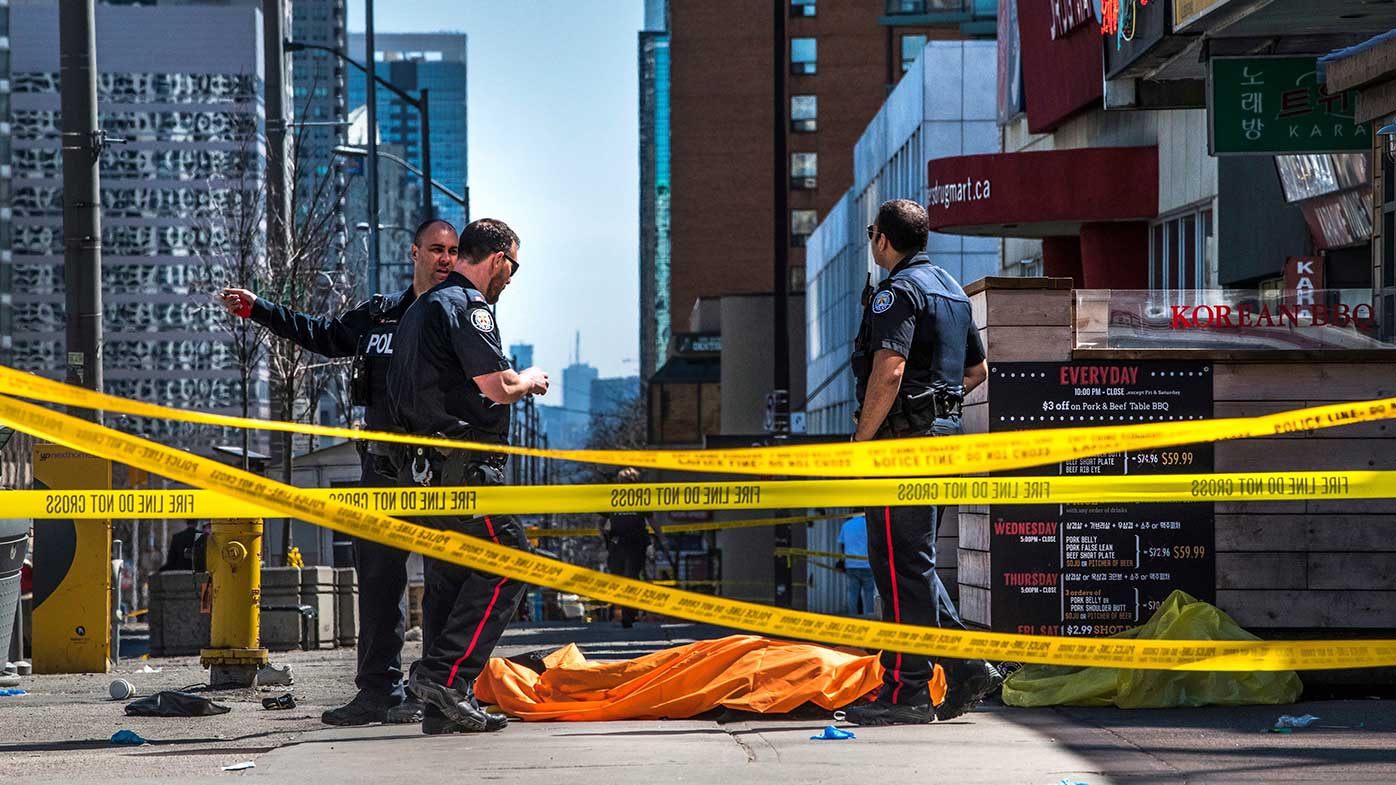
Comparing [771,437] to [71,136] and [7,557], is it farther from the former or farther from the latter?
[7,557]

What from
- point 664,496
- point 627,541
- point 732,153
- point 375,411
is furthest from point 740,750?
point 732,153

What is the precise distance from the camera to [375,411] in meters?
8.26

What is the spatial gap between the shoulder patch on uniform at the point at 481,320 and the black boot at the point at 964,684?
7.13 feet

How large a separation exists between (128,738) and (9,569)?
11.2 feet

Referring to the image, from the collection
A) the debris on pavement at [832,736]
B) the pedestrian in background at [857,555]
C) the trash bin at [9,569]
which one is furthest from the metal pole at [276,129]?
the debris on pavement at [832,736]

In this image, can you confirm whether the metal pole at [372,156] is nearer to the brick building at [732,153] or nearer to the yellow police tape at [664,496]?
the yellow police tape at [664,496]

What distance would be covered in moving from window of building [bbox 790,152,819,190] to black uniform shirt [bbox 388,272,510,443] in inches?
3387

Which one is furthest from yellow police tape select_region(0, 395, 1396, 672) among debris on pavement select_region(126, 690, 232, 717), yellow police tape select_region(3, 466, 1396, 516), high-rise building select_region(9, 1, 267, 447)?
high-rise building select_region(9, 1, 267, 447)

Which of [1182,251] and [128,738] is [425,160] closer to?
[1182,251]

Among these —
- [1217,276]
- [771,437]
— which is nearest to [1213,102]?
[1217,276]

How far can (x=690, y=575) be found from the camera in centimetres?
8094

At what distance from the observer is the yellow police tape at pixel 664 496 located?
702 cm

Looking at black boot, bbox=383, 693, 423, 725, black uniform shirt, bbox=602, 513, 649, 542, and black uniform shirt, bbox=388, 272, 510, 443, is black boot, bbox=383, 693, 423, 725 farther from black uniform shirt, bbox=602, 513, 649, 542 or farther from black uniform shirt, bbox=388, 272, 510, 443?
black uniform shirt, bbox=602, 513, 649, 542

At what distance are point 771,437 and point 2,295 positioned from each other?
166232 mm
